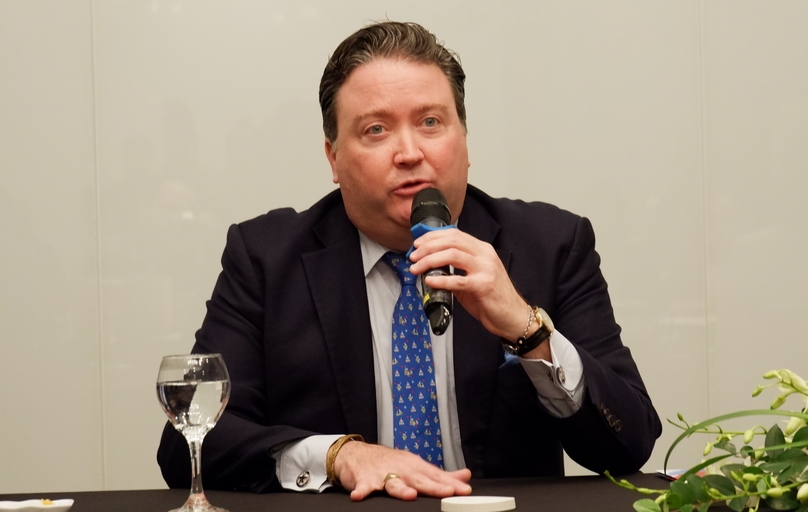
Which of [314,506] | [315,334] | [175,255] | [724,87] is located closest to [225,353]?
[315,334]

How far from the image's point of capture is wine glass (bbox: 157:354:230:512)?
4.11 feet

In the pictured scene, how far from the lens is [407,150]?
1.95 metres

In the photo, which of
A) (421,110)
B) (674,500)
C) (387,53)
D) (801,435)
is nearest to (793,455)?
(801,435)

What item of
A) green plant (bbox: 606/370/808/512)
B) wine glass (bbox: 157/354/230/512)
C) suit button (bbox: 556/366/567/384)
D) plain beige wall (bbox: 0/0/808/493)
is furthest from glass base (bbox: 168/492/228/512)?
plain beige wall (bbox: 0/0/808/493)

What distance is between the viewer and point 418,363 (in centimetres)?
197

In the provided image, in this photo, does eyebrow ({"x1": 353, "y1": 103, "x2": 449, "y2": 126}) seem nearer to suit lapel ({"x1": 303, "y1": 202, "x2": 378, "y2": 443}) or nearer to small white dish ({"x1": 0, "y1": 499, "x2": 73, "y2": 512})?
suit lapel ({"x1": 303, "y1": 202, "x2": 378, "y2": 443})

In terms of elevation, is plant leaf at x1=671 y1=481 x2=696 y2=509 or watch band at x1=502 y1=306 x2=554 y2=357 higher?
watch band at x1=502 y1=306 x2=554 y2=357

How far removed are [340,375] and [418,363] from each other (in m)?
0.16

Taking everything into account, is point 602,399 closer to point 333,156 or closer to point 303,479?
point 303,479

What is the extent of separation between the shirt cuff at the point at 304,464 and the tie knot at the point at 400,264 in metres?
0.49

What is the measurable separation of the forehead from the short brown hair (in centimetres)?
2

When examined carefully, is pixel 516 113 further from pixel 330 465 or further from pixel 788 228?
pixel 330 465

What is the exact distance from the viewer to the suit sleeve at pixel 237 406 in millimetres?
1646

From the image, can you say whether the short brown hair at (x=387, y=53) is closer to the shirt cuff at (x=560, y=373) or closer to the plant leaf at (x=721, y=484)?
the shirt cuff at (x=560, y=373)
